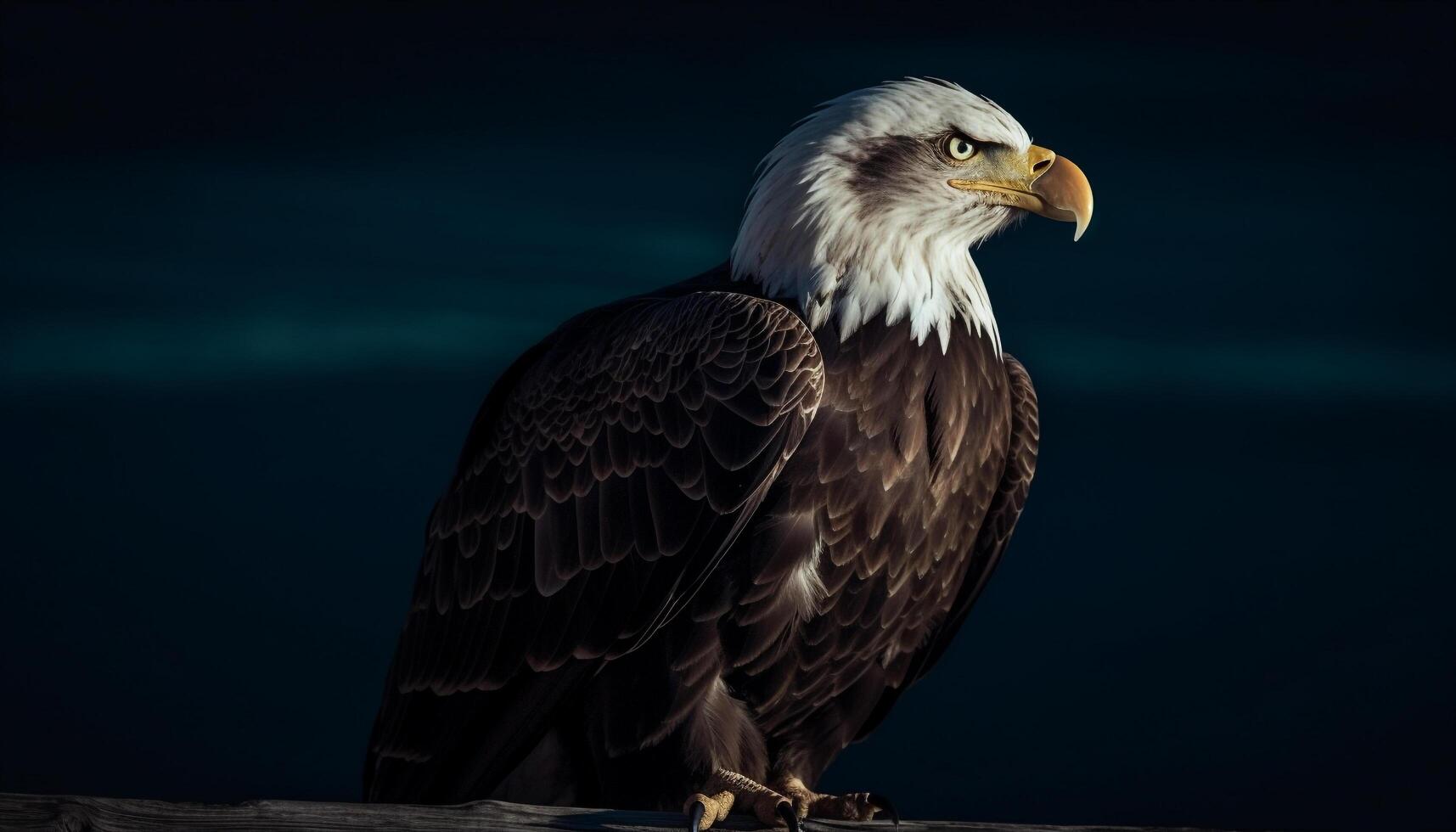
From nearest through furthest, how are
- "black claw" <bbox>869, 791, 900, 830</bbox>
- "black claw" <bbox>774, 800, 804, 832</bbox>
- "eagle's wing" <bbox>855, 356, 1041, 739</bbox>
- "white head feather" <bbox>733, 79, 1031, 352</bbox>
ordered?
"black claw" <bbox>774, 800, 804, 832</bbox>, "black claw" <bbox>869, 791, 900, 830</bbox>, "white head feather" <bbox>733, 79, 1031, 352</bbox>, "eagle's wing" <bbox>855, 356, 1041, 739</bbox>

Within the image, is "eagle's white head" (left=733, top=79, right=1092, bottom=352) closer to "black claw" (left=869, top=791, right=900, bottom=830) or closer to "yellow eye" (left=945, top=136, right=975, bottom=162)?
"yellow eye" (left=945, top=136, right=975, bottom=162)

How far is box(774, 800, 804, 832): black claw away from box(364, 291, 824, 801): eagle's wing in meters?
0.44

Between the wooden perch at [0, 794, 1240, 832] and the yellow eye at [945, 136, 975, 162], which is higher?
the yellow eye at [945, 136, 975, 162]

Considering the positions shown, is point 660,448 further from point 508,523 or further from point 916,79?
point 916,79

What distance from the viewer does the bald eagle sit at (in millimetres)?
3000

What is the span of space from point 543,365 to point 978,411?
102 centimetres

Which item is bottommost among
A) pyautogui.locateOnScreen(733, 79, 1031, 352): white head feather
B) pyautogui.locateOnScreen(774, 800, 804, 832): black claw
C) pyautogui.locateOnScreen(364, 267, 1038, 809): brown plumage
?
pyautogui.locateOnScreen(774, 800, 804, 832): black claw

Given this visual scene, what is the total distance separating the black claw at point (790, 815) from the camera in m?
2.78

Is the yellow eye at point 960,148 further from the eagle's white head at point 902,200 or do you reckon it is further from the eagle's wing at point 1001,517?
the eagle's wing at point 1001,517

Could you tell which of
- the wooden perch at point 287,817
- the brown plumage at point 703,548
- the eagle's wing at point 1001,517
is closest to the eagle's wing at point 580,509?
the brown plumage at point 703,548

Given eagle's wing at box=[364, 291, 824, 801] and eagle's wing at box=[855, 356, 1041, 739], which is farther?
eagle's wing at box=[855, 356, 1041, 739]

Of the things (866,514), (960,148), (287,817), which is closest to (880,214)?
(960,148)

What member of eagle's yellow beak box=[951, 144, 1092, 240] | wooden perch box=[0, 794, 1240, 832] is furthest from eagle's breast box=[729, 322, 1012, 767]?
wooden perch box=[0, 794, 1240, 832]

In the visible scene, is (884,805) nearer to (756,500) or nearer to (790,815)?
(790,815)
